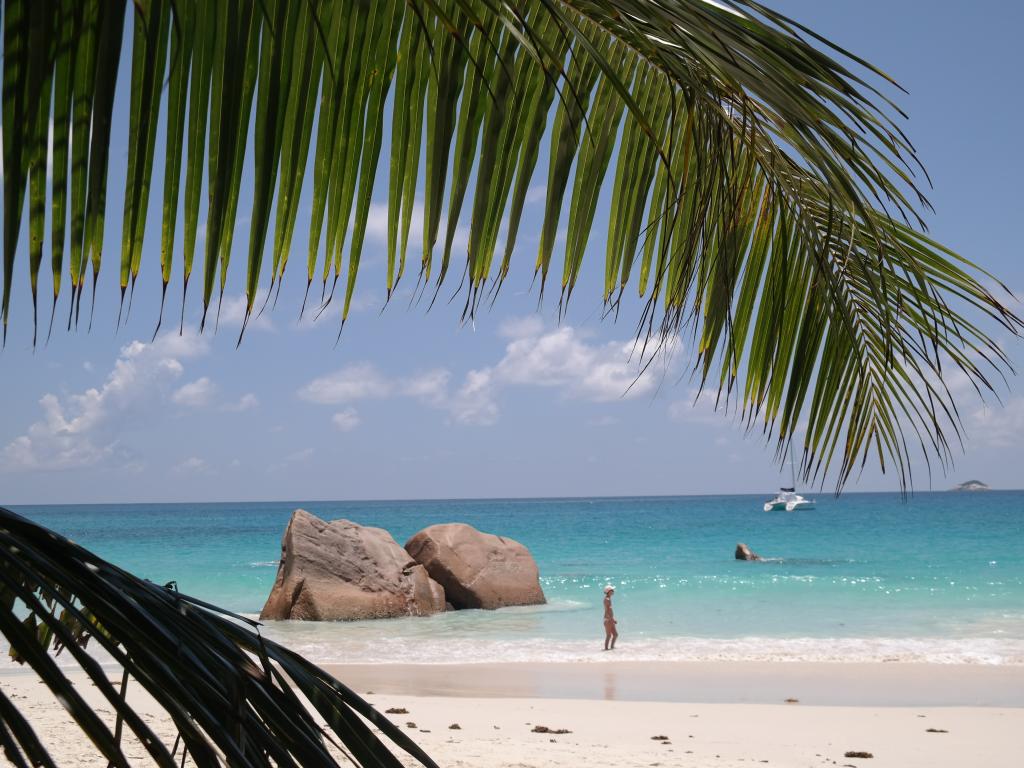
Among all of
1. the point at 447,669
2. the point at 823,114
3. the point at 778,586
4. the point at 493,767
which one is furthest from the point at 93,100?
the point at 778,586

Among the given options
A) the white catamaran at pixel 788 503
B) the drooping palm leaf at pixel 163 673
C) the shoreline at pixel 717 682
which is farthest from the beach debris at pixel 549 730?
the white catamaran at pixel 788 503

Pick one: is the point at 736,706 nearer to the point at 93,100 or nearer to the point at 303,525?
the point at 303,525

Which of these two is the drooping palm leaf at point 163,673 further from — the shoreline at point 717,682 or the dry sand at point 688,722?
the shoreline at point 717,682

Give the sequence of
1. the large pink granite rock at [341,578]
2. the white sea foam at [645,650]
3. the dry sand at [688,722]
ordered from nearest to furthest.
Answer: the dry sand at [688,722] < the white sea foam at [645,650] < the large pink granite rock at [341,578]

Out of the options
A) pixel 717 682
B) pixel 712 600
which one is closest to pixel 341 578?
pixel 717 682

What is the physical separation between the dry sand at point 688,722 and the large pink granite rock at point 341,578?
403 cm

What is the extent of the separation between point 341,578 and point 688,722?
9869 mm

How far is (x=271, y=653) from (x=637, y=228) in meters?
0.95

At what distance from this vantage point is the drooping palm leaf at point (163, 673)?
27.7 inches

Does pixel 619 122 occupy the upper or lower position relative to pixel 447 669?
upper

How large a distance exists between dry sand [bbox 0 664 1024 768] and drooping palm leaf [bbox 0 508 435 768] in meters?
8.02

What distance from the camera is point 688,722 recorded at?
37.6ft

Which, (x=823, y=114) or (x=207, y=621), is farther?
(x=823, y=114)

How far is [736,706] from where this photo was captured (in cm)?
1254
